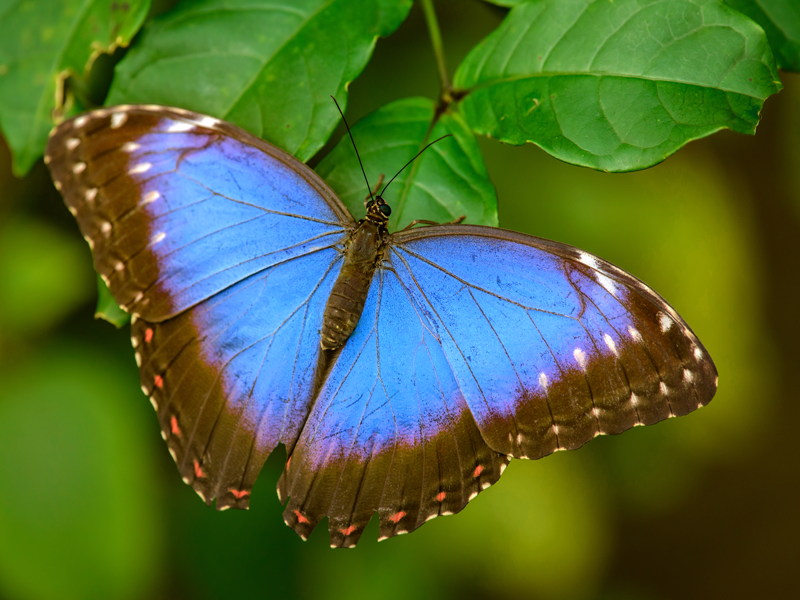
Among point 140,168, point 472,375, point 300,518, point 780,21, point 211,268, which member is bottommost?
point 300,518

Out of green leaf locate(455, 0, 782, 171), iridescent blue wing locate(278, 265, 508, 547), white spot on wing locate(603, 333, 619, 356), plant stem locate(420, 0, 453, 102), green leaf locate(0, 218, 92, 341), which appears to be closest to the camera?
green leaf locate(455, 0, 782, 171)

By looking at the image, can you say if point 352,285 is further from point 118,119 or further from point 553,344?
point 118,119

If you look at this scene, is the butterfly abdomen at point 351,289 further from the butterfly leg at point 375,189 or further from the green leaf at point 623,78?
the green leaf at point 623,78

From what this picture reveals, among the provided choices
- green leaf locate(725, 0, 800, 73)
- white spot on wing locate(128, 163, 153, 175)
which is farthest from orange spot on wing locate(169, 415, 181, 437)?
green leaf locate(725, 0, 800, 73)

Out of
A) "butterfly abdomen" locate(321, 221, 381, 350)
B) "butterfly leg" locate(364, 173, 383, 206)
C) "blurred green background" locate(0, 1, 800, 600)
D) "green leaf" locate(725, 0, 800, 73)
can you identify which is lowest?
"blurred green background" locate(0, 1, 800, 600)

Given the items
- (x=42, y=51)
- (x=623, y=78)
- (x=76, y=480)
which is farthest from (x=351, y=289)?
(x=76, y=480)

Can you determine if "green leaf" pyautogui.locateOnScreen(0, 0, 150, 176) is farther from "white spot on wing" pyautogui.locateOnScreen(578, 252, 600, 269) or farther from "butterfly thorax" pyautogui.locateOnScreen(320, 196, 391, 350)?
"white spot on wing" pyautogui.locateOnScreen(578, 252, 600, 269)
